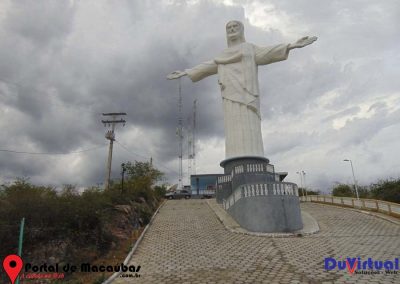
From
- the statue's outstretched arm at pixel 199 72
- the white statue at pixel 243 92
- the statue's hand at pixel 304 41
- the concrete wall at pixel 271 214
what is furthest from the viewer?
the statue's outstretched arm at pixel 199 72

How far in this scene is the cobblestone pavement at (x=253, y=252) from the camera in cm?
763

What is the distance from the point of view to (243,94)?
2084cm

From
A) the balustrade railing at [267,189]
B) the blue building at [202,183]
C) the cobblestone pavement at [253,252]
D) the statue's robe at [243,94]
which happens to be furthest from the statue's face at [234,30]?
the blue building at [202,183]

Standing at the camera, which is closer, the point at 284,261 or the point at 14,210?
the point at 284,261

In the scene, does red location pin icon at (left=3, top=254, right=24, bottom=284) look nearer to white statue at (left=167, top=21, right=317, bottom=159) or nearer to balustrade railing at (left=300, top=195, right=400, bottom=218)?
white statue at (left=167, top=21, right=317, bottom=159)

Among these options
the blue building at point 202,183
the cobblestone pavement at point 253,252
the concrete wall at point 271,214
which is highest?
the blue building at point 202,183

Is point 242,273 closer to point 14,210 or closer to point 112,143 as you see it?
point 14,210

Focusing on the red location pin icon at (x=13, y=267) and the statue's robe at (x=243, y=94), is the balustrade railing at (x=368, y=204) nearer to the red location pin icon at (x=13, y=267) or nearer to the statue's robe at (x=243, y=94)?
the statue's robe at (x=243, y=94)

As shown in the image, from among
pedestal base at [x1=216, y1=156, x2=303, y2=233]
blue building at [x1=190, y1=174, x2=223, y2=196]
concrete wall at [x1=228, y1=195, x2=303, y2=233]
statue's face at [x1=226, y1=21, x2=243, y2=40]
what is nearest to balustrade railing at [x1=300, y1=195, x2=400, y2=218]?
pedestal base at [x1=216, y1=156, x2=303, y2=233]

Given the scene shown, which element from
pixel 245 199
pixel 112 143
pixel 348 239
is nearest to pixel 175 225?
pixel 245 199

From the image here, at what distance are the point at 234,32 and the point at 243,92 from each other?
4908mm

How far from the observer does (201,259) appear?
9469mm

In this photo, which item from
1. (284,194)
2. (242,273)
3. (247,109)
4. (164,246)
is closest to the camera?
(242,273)

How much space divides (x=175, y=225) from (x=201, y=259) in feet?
20.5
